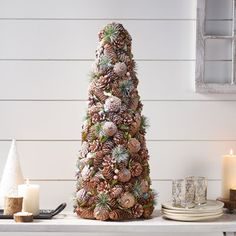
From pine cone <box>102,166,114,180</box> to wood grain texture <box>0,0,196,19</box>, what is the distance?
0.55 metres

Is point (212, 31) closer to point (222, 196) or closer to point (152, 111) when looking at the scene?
point (152, 111)

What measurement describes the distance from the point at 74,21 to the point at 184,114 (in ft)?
1.59

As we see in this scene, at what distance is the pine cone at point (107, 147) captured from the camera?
175 cm

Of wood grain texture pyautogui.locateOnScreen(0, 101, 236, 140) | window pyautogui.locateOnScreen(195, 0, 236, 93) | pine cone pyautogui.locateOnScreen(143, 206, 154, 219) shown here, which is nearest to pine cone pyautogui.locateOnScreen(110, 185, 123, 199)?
pine cone pyautogui.locateOnScreen(143, 206, 154, 219)

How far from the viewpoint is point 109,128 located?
175cm

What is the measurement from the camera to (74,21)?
6.59 feet

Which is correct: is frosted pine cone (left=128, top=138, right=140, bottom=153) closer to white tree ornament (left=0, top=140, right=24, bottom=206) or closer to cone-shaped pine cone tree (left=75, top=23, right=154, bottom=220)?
cone-shaped pine cone tree (left=75, top=23, right=154, bottom=220)

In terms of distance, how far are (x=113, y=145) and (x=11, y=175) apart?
0.37 meters

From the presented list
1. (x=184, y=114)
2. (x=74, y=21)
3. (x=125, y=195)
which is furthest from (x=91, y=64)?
(x=125, y=195)

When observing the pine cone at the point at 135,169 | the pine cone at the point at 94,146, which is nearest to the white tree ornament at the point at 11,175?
the pine cone at the point at 94,146

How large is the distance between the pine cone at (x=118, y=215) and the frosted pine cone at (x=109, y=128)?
23 cm

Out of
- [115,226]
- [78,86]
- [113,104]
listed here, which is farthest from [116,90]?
[115,226]

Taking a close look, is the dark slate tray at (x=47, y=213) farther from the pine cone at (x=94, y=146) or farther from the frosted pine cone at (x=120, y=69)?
the frosted pine cone at (x=120, y=69)

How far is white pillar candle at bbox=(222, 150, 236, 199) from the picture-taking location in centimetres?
191
